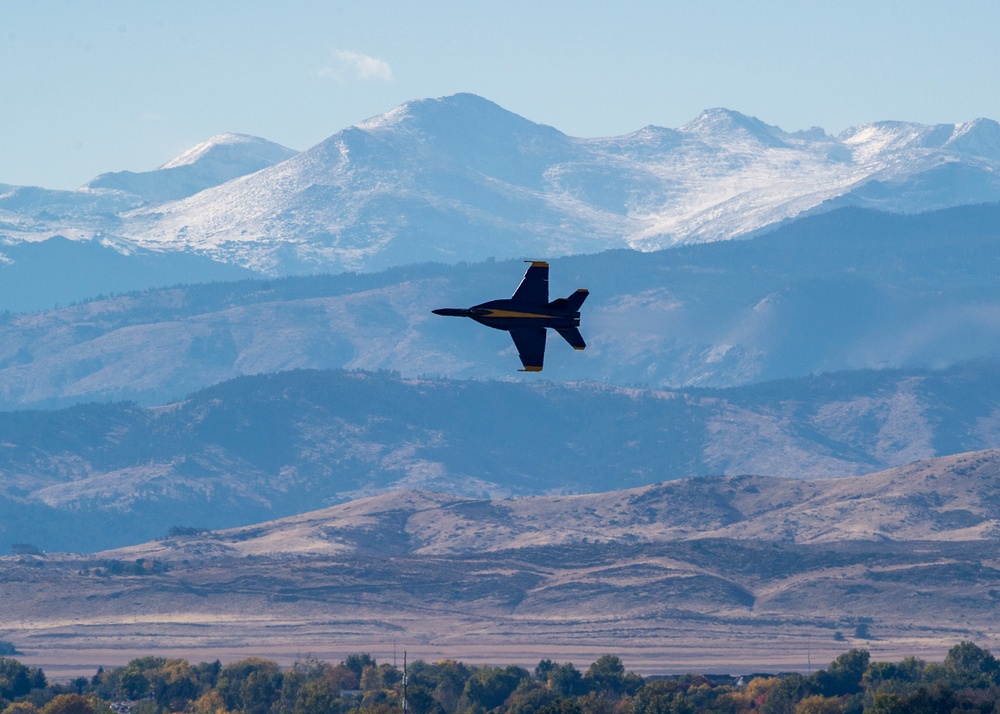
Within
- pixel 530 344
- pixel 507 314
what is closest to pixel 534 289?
pixel 507 314

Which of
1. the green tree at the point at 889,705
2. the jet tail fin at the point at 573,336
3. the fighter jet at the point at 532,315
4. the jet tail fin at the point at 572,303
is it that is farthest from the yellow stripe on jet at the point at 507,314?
the green tree at the point at 889,705

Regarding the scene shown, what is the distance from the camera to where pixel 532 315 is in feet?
372

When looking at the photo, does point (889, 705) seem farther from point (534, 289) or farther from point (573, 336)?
point (534, 289)

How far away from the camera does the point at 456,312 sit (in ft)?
374

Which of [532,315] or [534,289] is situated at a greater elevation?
[534,289]

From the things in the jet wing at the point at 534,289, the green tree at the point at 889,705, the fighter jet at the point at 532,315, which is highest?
the jet wing at the point at 534,289

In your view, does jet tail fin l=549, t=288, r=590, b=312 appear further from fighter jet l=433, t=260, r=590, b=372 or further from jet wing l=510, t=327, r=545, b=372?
jet wing l=510, t=327, r=545, b=372

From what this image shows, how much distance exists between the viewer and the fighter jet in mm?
113375

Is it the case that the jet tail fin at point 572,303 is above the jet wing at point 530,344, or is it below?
above

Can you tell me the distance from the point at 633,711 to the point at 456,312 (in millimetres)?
95808

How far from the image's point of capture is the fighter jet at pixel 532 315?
372 ft

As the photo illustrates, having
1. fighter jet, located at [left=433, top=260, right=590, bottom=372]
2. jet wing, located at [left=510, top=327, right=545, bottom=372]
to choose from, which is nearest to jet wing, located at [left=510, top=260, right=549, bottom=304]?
fighter jet, located at [left=433, top=260, right=590, bottom=372]

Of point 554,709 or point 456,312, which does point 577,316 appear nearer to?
point 456,312

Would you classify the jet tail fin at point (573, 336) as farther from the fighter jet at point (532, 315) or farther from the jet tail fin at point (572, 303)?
the jet tail fin at point (572, 303)
